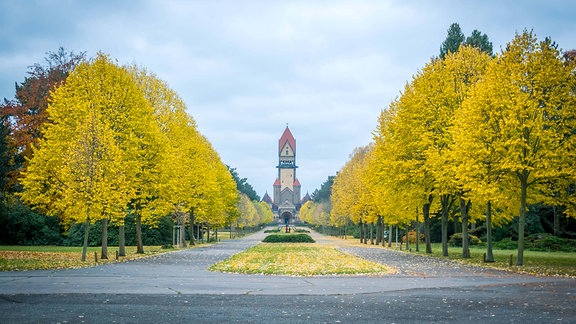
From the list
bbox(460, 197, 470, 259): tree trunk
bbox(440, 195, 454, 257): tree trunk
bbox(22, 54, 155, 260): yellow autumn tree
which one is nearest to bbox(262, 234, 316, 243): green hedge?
bbox(440, 195, 454, 257): tree trunk

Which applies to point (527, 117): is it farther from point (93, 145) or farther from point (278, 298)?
point (93, 145)

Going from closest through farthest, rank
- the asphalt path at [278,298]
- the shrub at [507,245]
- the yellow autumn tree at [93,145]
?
the asphalt path at [278,298]
the yellow autumn tree at [93,145]
the shrub at [507,245]

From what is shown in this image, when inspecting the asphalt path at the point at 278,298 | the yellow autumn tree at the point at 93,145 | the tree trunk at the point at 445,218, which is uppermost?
the yellow autumn tree at the point at 93,145

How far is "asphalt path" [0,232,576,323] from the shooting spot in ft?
38.5

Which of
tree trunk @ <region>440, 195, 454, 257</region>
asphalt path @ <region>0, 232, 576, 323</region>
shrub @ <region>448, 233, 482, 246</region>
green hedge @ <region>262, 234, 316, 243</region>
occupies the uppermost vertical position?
tree trunk @ <region>440, 195, 454, 257</region>

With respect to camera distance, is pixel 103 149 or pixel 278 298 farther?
pixel 103 149

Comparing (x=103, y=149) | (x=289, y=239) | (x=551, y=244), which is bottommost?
(x=289, y=239)

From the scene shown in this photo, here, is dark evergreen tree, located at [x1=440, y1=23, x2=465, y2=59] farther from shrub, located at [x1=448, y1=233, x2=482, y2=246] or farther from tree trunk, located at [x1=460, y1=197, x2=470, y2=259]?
tree trunk, located at [x1=460, y1=197, x2=470, y2=259]

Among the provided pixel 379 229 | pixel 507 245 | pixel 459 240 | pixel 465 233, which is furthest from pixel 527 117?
pixel 379 229

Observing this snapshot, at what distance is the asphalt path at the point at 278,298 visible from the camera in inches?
462

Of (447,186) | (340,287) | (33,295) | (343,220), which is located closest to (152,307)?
(33,295)

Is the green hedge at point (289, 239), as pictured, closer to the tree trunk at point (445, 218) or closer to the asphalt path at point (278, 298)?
the tree trunk at point (445, 218)

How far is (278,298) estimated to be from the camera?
48.8 ft

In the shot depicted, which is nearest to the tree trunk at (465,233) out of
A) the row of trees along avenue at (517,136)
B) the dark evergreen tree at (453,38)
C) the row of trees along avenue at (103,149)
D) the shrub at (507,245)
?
the row of trees along avenue at (517,136)
